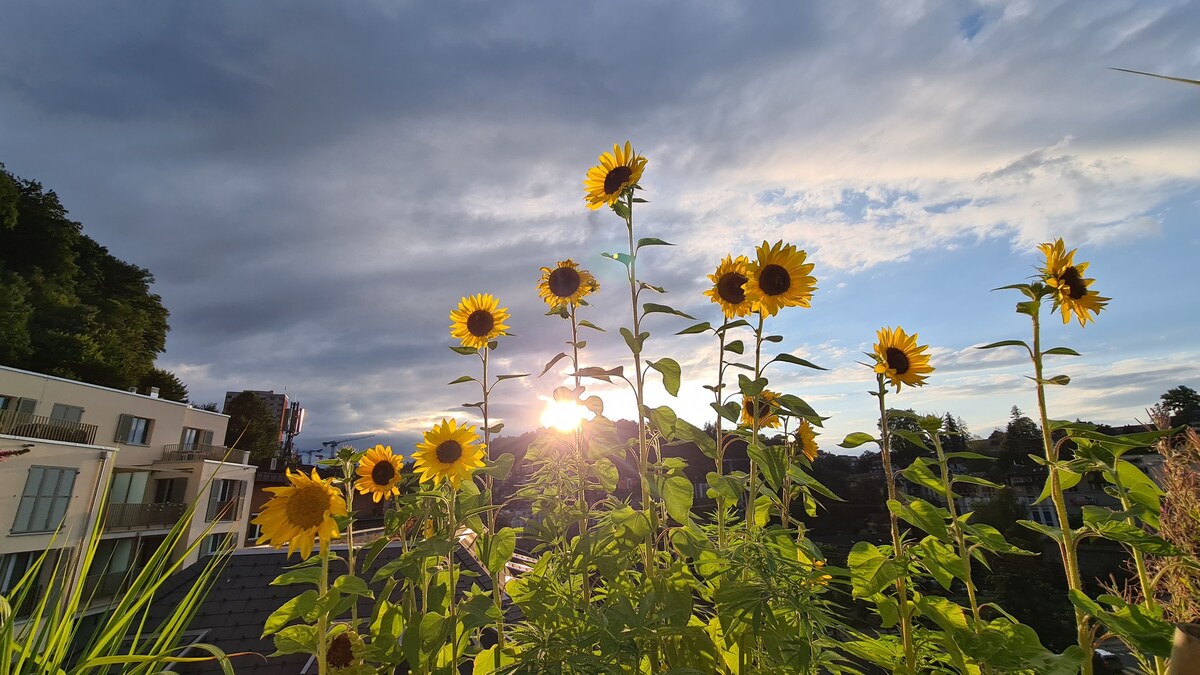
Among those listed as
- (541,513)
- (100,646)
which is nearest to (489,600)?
(541,513)

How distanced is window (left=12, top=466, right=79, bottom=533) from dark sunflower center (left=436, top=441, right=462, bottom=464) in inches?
775

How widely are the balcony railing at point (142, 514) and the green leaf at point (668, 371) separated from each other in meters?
23.3

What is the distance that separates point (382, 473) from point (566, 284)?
99 centimetres

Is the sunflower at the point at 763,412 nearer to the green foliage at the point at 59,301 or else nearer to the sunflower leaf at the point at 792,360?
the sunflower leaf at the point at 792,360

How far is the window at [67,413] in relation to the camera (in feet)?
56.7

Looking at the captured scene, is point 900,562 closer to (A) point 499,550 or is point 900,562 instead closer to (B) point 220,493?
(A) point 499,550

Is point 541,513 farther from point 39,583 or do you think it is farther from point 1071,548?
point 39,583

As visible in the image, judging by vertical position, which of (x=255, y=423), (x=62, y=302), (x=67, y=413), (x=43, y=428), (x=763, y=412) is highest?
(x=62, y=302)

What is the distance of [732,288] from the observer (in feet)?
5.42

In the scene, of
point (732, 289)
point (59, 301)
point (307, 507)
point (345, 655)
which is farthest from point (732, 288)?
point (59, 301)

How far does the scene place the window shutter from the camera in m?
19.5

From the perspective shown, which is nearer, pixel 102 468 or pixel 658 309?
pixel 658 309

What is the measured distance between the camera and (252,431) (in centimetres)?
3300

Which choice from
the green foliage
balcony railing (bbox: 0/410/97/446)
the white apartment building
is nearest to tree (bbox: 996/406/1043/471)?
the white apartment building
